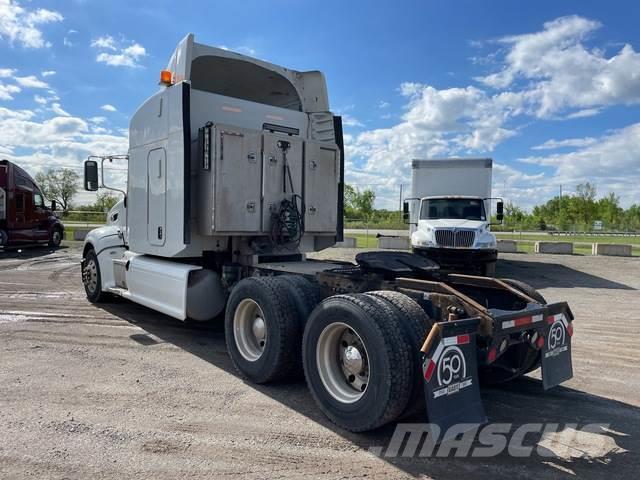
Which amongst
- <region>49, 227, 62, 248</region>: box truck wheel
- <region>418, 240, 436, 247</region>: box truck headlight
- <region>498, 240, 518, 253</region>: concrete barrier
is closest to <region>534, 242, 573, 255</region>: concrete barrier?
<region>498, 240, 518, 253</region>: concrete barrier

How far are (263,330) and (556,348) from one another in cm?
274

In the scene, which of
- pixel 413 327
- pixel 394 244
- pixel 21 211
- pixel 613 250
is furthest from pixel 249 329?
pixel 613 250

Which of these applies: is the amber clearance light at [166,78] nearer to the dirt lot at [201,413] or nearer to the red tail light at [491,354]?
the dirt lot at [201,413]

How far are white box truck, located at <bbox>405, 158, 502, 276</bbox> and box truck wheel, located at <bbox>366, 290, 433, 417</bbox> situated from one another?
9.54 meters

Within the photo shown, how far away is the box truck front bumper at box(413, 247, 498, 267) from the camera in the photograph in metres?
13.1

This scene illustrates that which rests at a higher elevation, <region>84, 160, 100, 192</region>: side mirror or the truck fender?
<region>84, 160, 100, 192</region>: side mirror

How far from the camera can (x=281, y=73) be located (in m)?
7.36

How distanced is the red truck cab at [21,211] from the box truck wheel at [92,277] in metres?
13.3

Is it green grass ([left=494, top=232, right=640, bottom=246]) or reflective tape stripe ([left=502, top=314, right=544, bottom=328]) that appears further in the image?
green grass ([left=494, top=232, right=640, bottom=246])

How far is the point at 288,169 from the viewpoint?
653 cm

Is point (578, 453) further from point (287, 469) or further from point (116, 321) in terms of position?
point (116, 321)

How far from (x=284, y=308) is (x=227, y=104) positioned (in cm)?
335

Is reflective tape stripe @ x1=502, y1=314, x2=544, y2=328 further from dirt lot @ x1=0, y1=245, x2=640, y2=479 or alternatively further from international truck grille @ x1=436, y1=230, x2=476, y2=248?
international truck grille @ x1=436, y1=230, x2=476, y2=248

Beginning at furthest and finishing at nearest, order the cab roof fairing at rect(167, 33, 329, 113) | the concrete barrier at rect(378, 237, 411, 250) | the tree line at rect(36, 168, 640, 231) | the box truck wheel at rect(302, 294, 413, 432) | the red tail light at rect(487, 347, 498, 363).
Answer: the tree line at rect(36, 168, 640, 231), the concrete barrier at rect(378, 237, 411, 250), the cab roof fairing at rect(167, 33, 329, 113), the red tail light at rect(487, 347, 498, 363), the box truck wheel at rect(302, 294, 413, 432)
